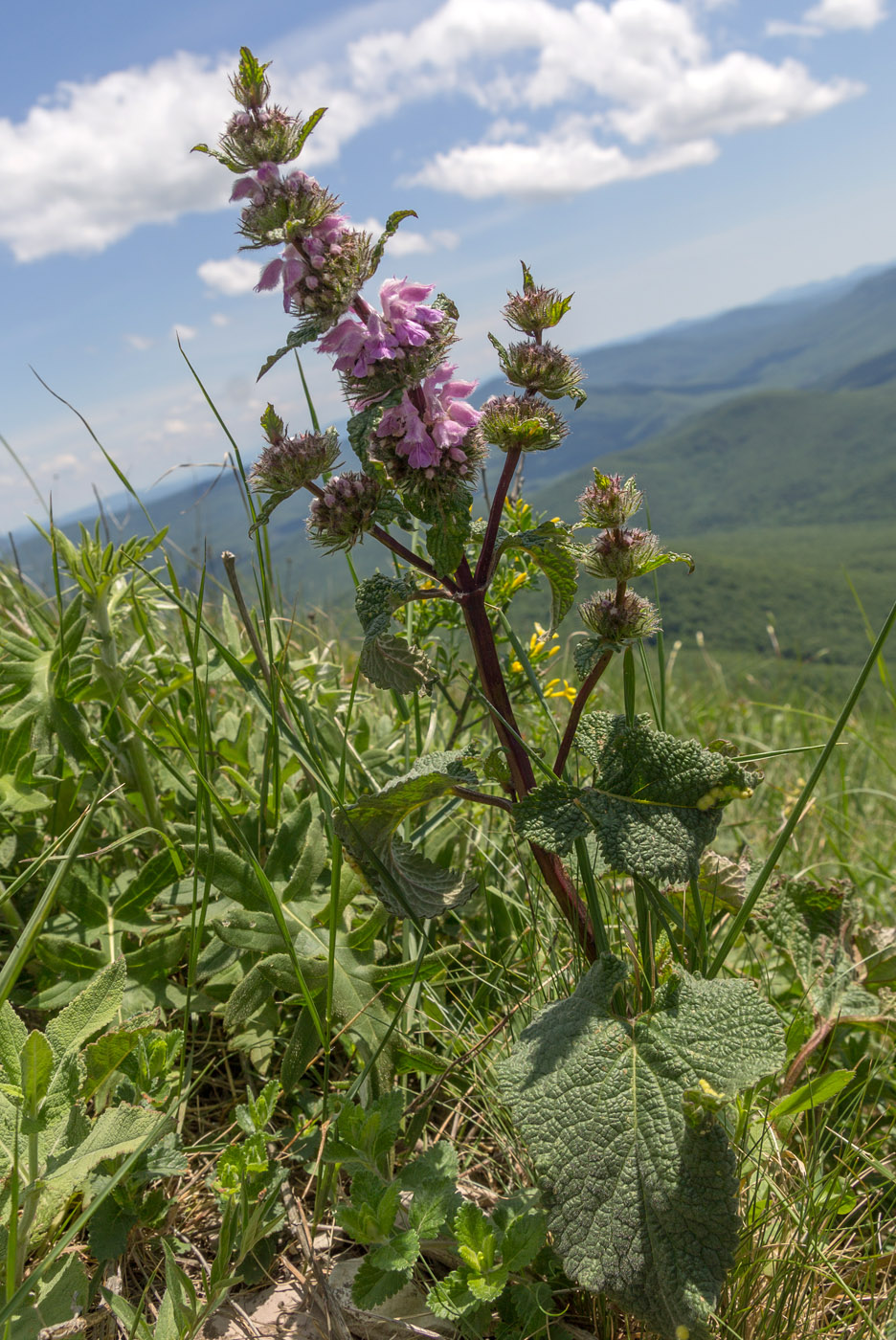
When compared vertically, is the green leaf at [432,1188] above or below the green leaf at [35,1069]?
below

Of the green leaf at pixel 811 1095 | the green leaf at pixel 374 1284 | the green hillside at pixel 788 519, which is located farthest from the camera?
the green hillside at pixel 788 519

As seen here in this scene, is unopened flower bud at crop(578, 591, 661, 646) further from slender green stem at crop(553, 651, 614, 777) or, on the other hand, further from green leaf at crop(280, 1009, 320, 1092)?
green leaf at crop(280, 1009, 320, 1092)

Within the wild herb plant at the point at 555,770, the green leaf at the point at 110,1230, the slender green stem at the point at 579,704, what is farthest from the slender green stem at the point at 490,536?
the green leaf at the point at 110,1230

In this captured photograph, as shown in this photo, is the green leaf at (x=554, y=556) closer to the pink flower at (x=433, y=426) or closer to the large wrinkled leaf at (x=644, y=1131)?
the pink flower at (x=433, y=426)

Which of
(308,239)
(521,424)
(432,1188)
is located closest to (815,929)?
(432,1188)

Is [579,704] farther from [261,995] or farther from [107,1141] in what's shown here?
[107,1141]

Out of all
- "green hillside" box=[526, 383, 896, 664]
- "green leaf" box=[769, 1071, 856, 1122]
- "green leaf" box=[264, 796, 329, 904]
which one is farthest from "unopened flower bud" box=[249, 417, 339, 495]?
"green hillside" box=[526, 383, 896, 664]

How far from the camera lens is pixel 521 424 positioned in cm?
121

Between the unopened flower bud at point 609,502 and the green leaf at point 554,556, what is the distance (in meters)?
0.06

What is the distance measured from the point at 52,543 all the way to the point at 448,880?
124cm

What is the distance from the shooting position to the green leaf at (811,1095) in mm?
1379

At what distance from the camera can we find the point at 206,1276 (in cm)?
134

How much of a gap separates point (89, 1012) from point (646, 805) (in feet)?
3.15

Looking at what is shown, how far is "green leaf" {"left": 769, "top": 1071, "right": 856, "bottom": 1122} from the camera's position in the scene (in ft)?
4.52
